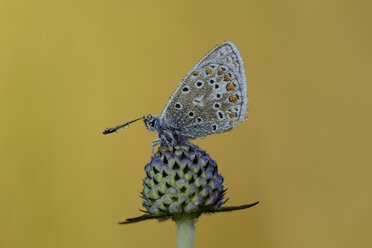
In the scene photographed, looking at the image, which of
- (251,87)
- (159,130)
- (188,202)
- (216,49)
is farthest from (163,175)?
(251,87)

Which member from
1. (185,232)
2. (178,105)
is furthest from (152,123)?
(185,232)

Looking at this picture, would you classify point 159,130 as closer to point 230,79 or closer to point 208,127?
point 208,127

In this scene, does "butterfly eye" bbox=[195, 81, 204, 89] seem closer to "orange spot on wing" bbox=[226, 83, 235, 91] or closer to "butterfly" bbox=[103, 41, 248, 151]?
"butterfly" bbox=[103, 41, 248, 151]

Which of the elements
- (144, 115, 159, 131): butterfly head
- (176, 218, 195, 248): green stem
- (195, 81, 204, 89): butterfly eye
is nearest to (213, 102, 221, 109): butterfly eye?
(195, 81, 204, 89): butterfly eye

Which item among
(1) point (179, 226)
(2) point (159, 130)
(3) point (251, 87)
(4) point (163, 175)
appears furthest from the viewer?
(3) point (251, 87)

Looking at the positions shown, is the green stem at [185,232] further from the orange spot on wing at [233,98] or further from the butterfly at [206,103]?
the orange spot on wing at [233,98]

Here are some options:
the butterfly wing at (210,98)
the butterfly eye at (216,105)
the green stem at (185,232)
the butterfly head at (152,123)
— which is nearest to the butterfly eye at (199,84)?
the butterfly wing at (210,98)
